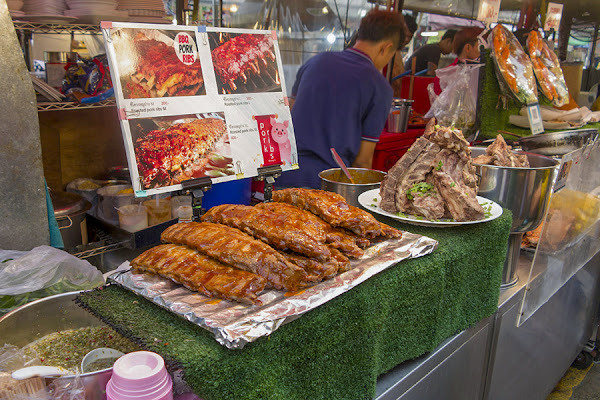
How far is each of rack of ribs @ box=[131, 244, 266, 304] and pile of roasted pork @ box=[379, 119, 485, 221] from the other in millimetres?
A: 839

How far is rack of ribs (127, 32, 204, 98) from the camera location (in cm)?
155

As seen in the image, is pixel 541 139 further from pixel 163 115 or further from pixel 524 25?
pixel 163 115

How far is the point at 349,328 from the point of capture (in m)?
1.33

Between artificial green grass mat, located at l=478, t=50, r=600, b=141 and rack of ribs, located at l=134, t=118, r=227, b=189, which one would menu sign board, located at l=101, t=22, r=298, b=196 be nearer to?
rack of ribs, located at l=134, t=118, r=227, b=189

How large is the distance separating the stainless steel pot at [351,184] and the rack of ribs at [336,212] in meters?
0.36

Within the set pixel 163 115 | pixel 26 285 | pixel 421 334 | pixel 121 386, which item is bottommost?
pixel 421 334

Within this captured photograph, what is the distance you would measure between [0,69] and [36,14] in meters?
0.93

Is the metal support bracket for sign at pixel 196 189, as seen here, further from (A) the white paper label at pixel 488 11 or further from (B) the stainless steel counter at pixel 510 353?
(A) the white paper label at pixel 488 11

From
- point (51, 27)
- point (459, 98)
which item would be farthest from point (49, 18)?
point (459, 98)

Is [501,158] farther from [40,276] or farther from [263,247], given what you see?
[40,276]

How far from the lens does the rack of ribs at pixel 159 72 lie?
1552 mm

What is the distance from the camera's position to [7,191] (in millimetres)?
1983

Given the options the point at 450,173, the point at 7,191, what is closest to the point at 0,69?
the point at 7,191

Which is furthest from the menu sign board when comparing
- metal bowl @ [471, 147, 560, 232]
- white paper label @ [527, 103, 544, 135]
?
white paper label @ [527, 103, 544, 135]
